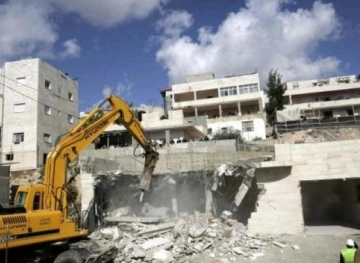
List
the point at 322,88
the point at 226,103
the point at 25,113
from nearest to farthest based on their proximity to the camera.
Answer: the point at 25,113
the point at 226,103
the point at 322,88

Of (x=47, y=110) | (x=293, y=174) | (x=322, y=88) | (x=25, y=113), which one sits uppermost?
(x=322, y=88)

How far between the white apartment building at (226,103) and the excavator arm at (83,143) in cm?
2778

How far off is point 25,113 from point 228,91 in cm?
2532

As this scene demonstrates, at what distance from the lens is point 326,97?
50875 millimetres

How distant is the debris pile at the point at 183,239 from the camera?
13125mm

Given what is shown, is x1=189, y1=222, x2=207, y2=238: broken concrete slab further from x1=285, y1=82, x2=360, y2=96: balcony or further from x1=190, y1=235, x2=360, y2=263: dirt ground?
x1=285, y1=82, x2=360, y2=96: balcony

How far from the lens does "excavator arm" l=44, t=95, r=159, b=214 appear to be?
11.3 metres

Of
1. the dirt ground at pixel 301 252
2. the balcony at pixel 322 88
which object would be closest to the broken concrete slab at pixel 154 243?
the dirt ground at pixel 301 252

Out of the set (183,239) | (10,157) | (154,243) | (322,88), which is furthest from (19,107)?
(322,88)

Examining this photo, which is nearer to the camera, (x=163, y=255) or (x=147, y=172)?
(x=163, y=255)

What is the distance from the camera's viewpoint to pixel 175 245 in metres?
13.7

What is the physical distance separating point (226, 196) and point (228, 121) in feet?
86.0

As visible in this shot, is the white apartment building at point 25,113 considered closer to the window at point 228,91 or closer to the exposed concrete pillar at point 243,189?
the exposed concrete pillar at point 243,189

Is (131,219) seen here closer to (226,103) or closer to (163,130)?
(163,130)
